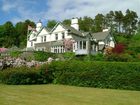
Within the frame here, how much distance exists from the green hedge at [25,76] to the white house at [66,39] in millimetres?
27951

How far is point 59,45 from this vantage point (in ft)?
219

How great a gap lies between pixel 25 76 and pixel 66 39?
38579mm

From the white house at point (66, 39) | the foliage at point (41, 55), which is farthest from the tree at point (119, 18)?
the foliage at point (41, 55)

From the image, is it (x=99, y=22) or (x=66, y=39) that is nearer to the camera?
(x=66, y=39)

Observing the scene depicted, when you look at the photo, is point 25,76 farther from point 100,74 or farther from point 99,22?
point 99,22

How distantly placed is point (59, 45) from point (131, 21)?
40.0 meters

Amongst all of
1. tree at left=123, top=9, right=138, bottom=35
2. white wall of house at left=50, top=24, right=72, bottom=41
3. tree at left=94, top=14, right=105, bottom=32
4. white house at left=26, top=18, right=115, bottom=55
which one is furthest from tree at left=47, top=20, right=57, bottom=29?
white wall of house at left=50, top=24, right=72, bottom=41

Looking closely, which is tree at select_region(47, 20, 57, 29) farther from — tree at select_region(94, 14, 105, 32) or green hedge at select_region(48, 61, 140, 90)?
green hedge at select_region(48, 61, 140, 90)

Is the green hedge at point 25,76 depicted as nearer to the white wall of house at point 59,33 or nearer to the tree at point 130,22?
the white wall of house at point 59,33

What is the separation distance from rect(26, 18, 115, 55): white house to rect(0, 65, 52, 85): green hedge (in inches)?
1100

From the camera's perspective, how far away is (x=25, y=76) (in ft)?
90.2

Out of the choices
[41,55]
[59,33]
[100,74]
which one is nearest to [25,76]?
[100,74]

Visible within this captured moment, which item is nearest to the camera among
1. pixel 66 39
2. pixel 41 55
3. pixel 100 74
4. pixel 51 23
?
pixel 100 74

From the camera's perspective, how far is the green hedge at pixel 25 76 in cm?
2689
